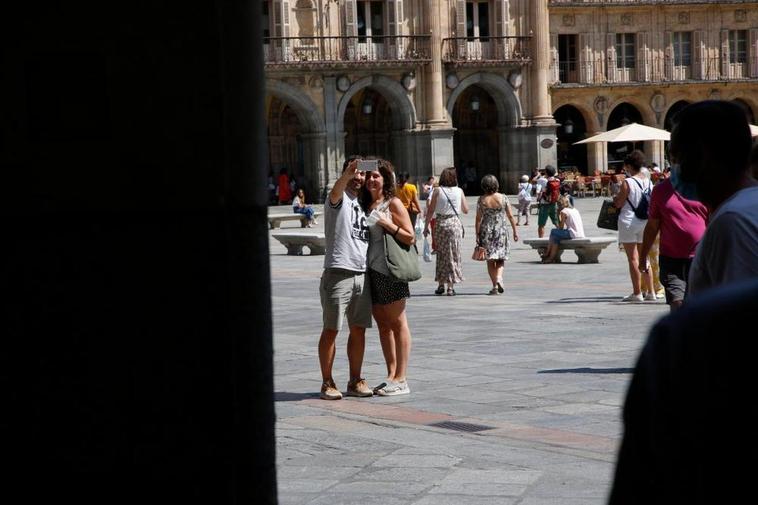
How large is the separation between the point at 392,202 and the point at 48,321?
7398mm

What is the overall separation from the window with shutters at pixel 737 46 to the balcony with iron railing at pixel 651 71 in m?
0.20

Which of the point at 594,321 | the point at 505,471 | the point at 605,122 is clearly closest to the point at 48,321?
the point at 505,471

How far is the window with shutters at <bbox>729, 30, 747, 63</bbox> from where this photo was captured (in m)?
55.2

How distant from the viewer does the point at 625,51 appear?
54219 mm

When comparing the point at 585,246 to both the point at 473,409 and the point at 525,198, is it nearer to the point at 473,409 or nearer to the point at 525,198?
the point at 525,198

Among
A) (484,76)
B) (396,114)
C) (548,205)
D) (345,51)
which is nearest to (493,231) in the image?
(548,205)

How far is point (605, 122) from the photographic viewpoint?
53.9m

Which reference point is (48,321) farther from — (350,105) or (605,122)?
(605,122)

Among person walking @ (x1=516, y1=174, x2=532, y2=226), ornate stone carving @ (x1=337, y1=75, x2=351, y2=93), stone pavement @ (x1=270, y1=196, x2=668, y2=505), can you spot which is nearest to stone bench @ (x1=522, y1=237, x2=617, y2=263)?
stone pavement @ (x1=270, y1=196, x2=668, y2=505)

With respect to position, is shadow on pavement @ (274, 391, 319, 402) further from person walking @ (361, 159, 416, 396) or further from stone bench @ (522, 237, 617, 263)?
stone bench @ (522, 237, 617, 263)

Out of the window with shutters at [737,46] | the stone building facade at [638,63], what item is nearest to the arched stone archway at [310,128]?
the stone building facade at [638,63]

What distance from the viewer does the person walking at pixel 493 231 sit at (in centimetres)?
1691

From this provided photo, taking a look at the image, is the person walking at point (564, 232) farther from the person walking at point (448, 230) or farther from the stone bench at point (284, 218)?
the stone bench at point (284, 218)

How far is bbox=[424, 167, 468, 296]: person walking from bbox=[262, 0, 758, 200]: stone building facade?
1121 inches
